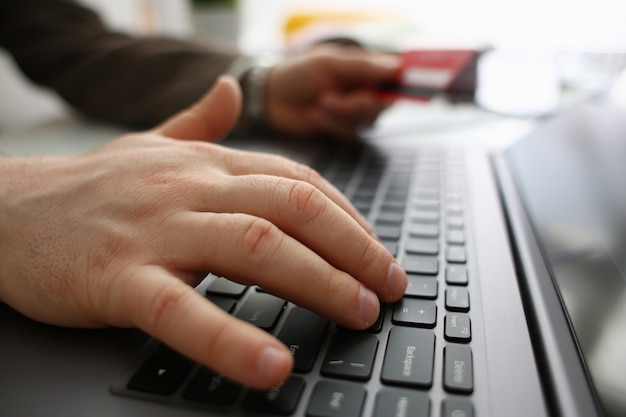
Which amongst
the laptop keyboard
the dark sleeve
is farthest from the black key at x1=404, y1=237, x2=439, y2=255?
the dark sleeve

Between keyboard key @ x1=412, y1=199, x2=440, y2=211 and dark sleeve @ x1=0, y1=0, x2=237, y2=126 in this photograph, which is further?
dark sleeve @ x1=0, y1=0, x2=237, y2=126

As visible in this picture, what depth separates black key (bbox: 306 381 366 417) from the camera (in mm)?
224

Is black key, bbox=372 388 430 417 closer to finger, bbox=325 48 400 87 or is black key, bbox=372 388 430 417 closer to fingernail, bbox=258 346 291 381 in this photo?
fingernail, bbox=258 346 291 381

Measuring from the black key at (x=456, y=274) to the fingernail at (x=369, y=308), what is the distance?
74 mm

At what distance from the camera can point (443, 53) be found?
64 centimetres

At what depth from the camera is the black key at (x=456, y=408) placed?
0.73 ft

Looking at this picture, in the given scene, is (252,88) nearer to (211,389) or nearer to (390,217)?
(390,217)

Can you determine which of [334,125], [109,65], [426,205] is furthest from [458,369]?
[109,65]

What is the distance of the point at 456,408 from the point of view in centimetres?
22

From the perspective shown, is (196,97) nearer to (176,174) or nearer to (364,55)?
(364,55)

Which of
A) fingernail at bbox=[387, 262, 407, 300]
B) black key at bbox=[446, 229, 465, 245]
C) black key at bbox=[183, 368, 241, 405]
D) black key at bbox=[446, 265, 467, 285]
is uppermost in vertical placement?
fingernail at bbox=[387, 262, 407, 300]

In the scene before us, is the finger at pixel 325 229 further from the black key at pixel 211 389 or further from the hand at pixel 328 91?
the hand at pixel 328 91

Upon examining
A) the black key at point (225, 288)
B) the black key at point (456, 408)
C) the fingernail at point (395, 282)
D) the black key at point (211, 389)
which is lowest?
the black key at point (211, 389)

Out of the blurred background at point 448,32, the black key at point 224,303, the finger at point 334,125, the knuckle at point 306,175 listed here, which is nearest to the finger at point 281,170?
the knuckle at point 306,175
